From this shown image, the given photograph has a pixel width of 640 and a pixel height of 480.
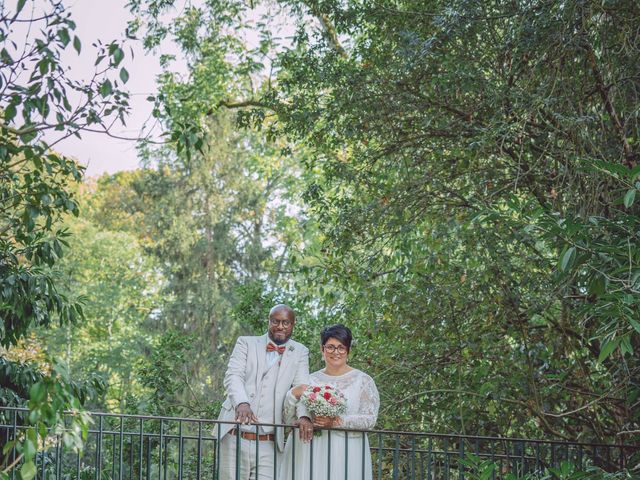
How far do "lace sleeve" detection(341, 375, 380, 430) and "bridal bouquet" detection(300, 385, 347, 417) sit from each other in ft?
0.49

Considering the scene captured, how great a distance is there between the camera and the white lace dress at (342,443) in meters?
6.23

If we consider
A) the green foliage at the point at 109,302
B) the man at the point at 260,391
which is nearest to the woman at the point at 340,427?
the man at the point at 260,391

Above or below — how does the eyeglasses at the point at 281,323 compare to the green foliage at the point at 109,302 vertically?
below

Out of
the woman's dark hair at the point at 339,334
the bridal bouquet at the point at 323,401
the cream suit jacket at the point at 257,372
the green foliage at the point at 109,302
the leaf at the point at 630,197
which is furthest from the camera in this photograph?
the green foliage at the point at 109,302

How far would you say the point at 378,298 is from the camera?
8.71 meters

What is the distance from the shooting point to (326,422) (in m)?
6.11

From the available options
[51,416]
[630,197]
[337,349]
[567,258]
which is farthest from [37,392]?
[630,197]

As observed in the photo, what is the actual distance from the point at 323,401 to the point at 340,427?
259 millimetres

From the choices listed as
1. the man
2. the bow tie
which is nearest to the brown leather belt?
the man

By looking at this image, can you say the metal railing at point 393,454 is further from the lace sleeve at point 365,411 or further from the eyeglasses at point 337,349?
the eyeglasses at point 337,349

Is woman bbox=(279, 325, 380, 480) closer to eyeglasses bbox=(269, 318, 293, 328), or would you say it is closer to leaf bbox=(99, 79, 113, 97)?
eyeglasses bbox=(269, 318, 293, 328)

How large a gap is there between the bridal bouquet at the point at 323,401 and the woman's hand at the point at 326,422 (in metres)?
0.05

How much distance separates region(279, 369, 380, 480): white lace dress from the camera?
20.5ft

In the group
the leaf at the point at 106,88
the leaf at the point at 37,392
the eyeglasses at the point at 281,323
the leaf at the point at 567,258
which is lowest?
the leaf at the point at 37,392
